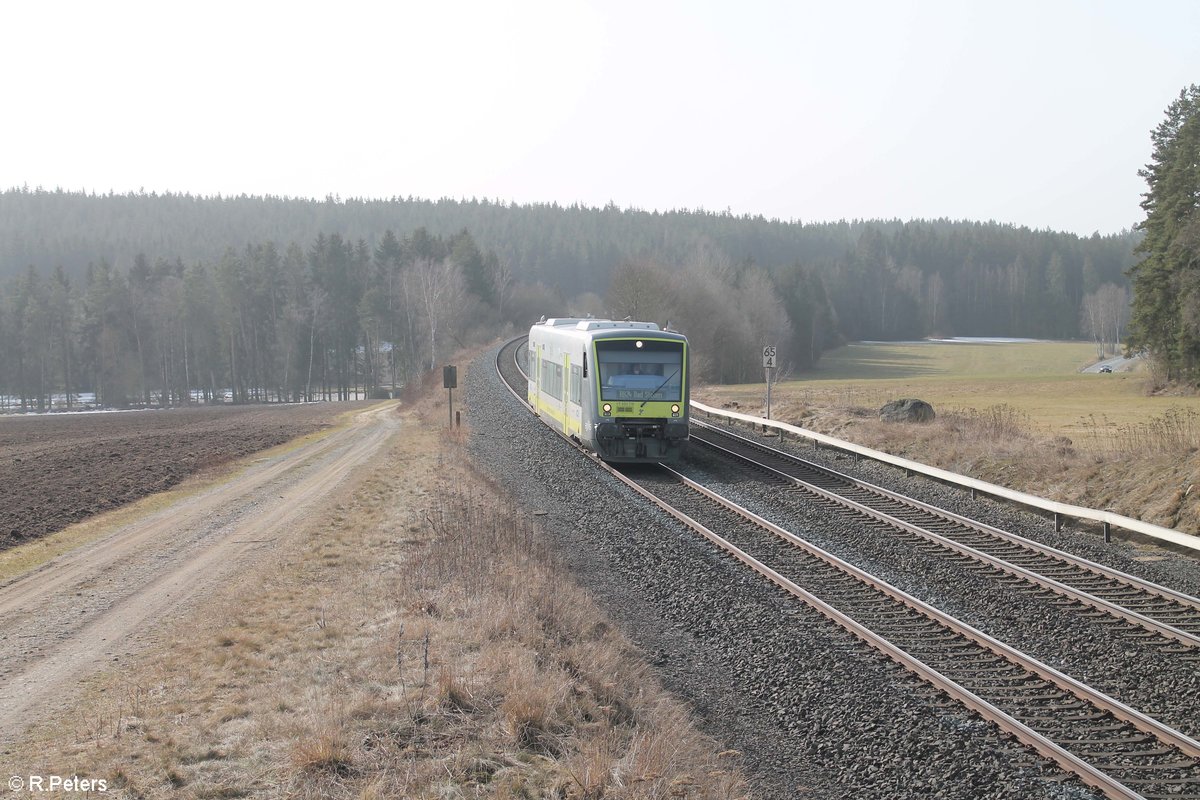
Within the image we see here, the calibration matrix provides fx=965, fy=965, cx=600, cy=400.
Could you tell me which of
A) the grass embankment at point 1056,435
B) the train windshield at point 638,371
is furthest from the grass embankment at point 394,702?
the grass embankment at point 1056,435

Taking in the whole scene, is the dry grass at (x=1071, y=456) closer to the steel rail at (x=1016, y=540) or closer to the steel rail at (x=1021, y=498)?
the steel rail at (x=1021, y=498)

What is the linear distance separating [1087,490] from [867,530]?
5.09m

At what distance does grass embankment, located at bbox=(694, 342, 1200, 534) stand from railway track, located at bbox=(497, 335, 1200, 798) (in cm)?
637

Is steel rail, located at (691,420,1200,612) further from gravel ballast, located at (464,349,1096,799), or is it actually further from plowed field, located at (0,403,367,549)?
plowed field, located at (0,403,367,549)

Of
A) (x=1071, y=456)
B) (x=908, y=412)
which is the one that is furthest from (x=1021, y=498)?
(x=908, y=412)

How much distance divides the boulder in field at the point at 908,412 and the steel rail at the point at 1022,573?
9747 millimetres

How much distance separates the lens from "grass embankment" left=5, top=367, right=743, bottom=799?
622 centimetres

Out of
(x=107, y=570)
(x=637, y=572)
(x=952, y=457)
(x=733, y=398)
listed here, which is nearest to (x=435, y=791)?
(x=637, y=572)

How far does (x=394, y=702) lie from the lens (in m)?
7.32

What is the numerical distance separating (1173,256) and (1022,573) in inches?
1656

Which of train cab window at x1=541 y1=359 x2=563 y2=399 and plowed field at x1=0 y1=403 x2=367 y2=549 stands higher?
train cab window at x1=541 y1=359 x2=563 y2=399

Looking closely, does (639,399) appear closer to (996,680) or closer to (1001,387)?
(996,680)

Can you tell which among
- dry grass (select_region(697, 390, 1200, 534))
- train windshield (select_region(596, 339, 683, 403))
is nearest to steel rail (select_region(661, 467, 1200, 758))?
dry grass (select_region(697, 390, 1200, 534))

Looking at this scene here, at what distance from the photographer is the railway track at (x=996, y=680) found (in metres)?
7.07
